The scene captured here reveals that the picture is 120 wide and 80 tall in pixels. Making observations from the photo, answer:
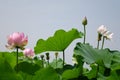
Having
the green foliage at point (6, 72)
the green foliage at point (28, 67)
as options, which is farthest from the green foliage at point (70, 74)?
the green foliage at point (6, 72)

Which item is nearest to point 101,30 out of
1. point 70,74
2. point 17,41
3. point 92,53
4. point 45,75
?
point 92,53

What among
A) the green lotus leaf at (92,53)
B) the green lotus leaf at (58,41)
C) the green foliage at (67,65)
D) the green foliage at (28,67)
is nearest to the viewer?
the green foliage at (67,65)

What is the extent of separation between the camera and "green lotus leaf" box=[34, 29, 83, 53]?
6.47ft

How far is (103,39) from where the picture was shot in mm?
2092

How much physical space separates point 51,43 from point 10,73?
0.86 metres

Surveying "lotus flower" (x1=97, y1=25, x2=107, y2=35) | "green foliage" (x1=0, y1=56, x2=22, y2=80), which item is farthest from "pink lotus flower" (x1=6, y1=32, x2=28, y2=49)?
"lotus flower" (x1=97, y1=25, x2=107, y2=35)

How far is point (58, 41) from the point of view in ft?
6.54

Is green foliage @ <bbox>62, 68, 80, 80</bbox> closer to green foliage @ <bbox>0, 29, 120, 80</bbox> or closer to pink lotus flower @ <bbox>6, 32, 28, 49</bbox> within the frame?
green foliage @ <bbox>0, 29, 120, 80</bbox>

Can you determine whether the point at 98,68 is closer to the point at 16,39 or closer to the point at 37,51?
the point at 16,39

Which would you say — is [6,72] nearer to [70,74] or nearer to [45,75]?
[45,75]

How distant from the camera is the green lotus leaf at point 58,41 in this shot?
197 cm

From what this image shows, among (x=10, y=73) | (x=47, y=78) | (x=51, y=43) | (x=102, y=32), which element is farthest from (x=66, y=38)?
(x=10, y=73)

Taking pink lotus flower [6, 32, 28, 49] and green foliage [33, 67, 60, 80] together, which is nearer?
green foliage [33, 67, 60, 80]

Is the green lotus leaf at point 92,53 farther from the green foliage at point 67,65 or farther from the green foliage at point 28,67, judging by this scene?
the green foliage at point 28,67
